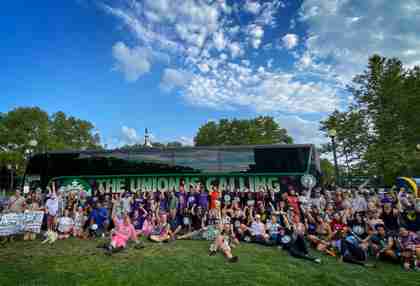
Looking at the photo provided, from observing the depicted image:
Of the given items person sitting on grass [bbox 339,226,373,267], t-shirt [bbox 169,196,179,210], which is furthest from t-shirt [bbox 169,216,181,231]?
person sitting on grass [bbox 339,226,373,267]

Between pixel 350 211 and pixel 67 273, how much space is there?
8.54 meters

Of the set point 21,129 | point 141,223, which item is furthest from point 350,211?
point 21,129

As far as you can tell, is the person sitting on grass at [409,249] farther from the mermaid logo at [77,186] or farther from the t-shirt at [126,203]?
the mermaid logo at [77,186]

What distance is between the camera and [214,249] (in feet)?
22.6

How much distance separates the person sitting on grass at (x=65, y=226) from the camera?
8.82 metres

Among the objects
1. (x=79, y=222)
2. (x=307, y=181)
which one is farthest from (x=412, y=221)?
(x=79, y=222)

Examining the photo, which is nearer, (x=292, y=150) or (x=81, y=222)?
(x=81, y=222)

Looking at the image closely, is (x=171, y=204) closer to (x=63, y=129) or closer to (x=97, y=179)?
(x=97, y=179)

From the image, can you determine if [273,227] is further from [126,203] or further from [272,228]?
[126,203]

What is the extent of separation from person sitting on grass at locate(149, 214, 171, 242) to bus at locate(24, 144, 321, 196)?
1731mm

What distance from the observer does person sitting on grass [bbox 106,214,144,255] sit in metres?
6.91

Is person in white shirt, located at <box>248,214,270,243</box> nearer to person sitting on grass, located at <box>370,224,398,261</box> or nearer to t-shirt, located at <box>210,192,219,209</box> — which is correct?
t-shirt, located at <box>210,192,219,209</box>

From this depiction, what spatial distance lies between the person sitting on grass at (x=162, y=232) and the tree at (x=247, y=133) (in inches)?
996

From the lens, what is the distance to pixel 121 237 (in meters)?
7.42
